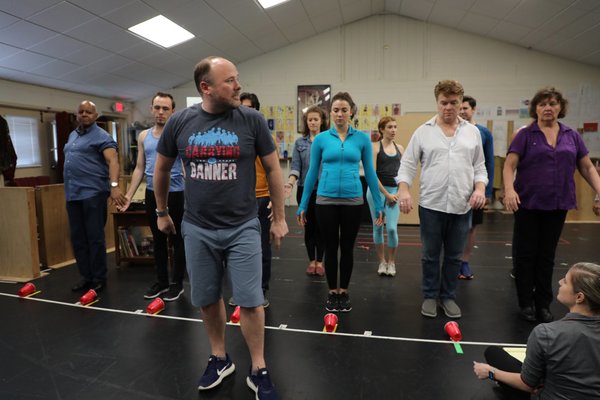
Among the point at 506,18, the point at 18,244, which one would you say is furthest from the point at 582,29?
the point at 18,244

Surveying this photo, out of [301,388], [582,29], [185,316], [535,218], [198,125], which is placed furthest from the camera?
[582,29]

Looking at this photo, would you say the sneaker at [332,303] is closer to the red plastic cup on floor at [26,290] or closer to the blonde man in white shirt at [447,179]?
the blonde man in white shirt at [447,179]

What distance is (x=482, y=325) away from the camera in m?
2.58

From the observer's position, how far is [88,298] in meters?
3.01

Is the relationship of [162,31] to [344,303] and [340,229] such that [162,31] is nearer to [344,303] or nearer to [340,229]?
[340,229]

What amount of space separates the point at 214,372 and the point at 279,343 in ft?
1.76

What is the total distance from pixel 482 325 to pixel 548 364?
128 cm

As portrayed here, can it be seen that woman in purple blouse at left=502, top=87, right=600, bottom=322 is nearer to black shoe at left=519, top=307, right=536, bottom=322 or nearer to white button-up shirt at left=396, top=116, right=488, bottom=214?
black shoe at left=519, top=307, right=536, bottom=322

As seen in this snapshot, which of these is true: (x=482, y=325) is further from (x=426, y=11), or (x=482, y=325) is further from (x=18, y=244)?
(x=426, y=11)

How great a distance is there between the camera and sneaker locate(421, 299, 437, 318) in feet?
8.81

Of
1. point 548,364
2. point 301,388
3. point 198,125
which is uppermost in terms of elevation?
point 198,125

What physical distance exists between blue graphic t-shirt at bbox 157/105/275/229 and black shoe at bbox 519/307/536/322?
210cm

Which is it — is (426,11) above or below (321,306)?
above

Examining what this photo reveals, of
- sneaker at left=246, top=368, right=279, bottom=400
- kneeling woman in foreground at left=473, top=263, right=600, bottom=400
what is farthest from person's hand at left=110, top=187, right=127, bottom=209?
kneeling woman in foreground at left=473, top=263, right=600, bottom=400
